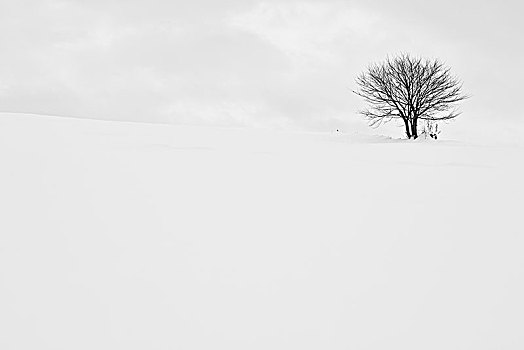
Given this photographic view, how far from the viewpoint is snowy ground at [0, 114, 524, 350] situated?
3.22m

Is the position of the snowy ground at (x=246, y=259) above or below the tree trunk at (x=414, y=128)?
below

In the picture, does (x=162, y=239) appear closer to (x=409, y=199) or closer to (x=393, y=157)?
(x=409, y=199)

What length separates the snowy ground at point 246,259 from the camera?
10.6 ft

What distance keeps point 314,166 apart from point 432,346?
4831mm

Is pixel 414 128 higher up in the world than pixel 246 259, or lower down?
higher up

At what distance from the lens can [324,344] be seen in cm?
313

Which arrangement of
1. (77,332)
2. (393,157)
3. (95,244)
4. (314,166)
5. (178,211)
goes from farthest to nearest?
(393,157) < (314,166) < (178,211) < (95,244) < (77,332)

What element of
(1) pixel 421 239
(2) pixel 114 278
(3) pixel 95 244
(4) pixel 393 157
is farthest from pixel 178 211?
(4) pixel 393 157

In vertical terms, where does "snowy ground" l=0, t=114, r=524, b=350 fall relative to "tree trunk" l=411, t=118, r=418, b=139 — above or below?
below

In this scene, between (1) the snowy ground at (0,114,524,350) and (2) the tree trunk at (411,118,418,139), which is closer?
(1) the snowy ground at (0,114,524,350)

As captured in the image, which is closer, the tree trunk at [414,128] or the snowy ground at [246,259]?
the snowy ground at [246,259]

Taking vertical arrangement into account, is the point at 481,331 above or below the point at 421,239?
below

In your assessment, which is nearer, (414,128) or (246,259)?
(246,259)

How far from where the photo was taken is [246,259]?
4.07m
